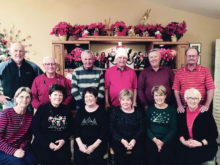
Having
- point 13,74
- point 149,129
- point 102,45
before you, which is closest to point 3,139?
point 13,74

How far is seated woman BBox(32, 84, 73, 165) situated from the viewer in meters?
2.01

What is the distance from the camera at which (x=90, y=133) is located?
6.89ft

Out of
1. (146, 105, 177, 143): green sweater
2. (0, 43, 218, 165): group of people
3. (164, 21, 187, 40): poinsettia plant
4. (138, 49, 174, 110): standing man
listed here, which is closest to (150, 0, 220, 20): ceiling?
(164, 21, 187, 40): poinsettia plant

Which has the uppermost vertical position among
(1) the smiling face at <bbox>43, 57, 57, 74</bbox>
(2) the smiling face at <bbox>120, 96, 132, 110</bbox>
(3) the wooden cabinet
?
Answer: (3) the wooden cabinet

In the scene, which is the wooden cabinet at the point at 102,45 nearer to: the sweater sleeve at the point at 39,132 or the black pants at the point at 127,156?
the sweater sleeve at the point at 39,132

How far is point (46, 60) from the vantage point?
2.35m

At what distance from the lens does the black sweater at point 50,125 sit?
2029 millimetres

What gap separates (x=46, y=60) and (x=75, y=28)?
4.08 ft

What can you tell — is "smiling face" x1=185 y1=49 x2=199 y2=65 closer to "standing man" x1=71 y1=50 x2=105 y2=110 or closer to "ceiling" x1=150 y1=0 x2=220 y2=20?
"standing man" x1=71 y1=50 x2=105 y2=110

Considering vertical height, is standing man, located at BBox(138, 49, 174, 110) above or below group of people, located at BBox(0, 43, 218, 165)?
above

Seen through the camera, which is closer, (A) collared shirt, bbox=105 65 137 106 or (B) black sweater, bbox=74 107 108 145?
(B) black sweater, bbox=74 107 108 145

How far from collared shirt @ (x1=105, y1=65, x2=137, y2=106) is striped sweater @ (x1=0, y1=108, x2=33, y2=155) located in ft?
3.71

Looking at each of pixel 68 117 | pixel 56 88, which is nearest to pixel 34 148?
pixel 68 117

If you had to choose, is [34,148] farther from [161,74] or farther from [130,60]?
[130,60]
